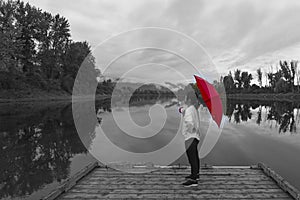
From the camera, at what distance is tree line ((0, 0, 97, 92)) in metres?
45.3

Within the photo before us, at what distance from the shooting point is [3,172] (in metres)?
7.78

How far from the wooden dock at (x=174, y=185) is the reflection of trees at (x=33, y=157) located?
223 cm

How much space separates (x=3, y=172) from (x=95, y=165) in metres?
4.06

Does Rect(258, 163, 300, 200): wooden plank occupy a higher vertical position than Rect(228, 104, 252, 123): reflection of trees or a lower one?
lower

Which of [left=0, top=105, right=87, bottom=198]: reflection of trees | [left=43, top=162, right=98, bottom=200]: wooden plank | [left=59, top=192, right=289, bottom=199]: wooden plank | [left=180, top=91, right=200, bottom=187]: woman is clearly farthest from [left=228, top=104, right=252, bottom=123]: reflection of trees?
[left=43, top=162, right=98, bottom=200]: wooden plank

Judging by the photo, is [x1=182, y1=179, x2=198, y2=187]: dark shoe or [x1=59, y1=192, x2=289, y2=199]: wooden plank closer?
[x1=59, y1=192, x2=289, y2=199]: wooden plank

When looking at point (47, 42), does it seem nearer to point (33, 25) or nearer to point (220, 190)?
point (33, 25)

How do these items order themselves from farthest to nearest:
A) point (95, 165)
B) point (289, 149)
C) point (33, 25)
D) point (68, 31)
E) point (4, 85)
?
point (68, 31) → point (33, 25) → point (4, 85) → point (289, 149) → point (95, 165)

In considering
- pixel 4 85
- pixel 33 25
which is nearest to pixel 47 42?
pixel 33 25

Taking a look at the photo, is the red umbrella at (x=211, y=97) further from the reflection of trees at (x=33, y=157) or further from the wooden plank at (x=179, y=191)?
the reflection of trees at (x=33, y=157)

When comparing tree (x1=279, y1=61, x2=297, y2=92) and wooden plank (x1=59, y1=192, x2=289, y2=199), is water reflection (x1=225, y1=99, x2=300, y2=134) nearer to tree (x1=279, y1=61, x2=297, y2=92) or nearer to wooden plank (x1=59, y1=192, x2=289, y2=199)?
wooden plank (x1=59, y1=192, x2=289, y2=199)

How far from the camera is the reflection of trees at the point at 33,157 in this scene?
22.5 feet

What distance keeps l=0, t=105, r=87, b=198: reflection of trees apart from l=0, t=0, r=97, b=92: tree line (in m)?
31.2

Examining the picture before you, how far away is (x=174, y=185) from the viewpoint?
5348 mm
